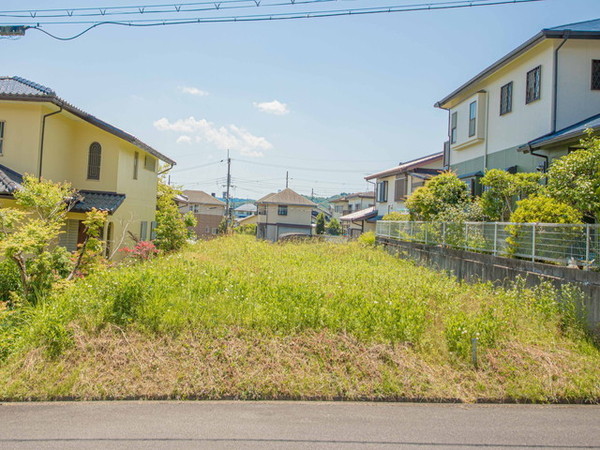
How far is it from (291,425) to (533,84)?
11.9 meters

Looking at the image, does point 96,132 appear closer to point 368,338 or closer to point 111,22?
point 111,22

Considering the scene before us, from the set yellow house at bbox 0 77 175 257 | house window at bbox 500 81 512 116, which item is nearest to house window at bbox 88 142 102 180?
yellow house at bbox 0 77 175 257

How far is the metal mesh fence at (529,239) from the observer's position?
667cm

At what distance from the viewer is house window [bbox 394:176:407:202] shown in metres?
26.1

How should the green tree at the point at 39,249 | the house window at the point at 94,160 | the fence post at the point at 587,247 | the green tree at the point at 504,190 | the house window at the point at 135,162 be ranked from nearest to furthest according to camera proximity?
the fence post at the point at 587,247, the green tree at the point at 39,249, the green tree at the point at 504,190, the house window at the point at 94,160, the house window at the point at 135,162

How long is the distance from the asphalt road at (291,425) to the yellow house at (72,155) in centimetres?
698

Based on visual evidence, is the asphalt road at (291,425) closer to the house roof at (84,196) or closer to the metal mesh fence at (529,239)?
the metal mesh fence at (529,239)

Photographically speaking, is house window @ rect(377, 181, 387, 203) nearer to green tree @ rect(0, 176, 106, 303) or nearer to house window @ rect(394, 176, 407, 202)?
house window @ rect(394, 176, 407, 202)

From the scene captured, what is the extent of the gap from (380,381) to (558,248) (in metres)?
4.12

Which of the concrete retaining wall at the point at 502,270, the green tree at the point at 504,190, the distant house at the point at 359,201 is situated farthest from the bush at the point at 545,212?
the distant house at the point at 359,201

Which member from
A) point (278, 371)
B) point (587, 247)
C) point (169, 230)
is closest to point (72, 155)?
point (169, 230)

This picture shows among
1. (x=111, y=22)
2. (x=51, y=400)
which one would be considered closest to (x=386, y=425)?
(x=51, y=400)

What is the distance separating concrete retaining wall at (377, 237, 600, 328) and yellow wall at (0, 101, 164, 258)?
8.34m

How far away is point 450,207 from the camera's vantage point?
1341 cm
